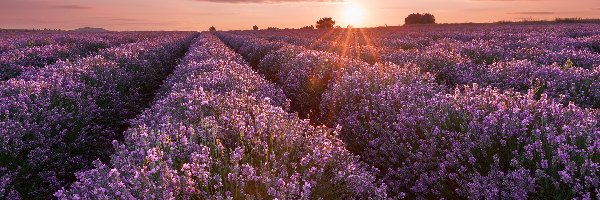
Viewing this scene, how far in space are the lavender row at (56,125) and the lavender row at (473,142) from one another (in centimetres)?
331

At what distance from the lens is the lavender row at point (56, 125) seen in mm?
5160

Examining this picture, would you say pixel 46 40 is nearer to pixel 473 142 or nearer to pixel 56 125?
pixel 56 125

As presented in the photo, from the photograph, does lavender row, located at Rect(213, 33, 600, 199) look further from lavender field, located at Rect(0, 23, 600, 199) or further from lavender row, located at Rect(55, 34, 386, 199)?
lavender row, located at Rect(55, 34, 386, 199)

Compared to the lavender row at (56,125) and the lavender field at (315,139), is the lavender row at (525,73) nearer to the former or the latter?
the lavender field at (315,139)

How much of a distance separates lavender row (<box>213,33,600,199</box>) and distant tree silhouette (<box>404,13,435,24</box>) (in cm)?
7379

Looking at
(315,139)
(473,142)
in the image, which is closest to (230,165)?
(315,139)

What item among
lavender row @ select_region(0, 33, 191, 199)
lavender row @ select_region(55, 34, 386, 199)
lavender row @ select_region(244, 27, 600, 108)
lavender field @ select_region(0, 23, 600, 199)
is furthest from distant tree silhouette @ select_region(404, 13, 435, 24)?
lavender row @ select_region(55, 34, 386, 199)

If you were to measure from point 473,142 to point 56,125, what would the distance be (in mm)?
5042

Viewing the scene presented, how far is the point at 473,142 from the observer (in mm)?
4027

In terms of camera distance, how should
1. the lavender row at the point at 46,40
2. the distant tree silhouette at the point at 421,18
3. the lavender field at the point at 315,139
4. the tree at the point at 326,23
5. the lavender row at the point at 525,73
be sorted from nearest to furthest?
1. the lavender field at the point at 315,139
2. the lavender row at the point at 525,73
3. the lavender row at the point at 46,40
4. the distant tree silhouette at the point at 421,18
5. the tree at the point at 326,23

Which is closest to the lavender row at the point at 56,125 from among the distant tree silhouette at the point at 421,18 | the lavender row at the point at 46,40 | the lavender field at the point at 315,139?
the lavender field at the point at 315,139

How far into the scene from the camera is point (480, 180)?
3.76m

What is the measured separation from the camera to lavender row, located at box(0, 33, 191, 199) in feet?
16.9

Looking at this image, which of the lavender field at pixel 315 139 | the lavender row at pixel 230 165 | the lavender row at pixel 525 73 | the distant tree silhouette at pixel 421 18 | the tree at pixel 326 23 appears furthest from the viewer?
the tree at pixel 326 23
